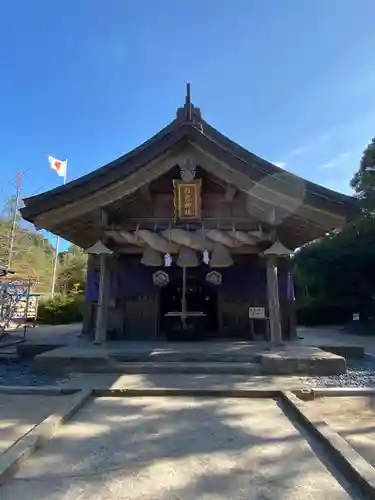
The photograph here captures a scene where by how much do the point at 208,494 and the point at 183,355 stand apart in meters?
4.32

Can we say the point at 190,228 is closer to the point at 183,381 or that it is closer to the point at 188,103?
the point at 188,103

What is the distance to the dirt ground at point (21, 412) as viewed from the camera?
368cm

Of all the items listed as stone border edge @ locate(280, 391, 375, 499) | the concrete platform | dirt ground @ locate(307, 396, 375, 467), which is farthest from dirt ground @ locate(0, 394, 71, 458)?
dirt ground @ locate(307, 396, 375, 467)

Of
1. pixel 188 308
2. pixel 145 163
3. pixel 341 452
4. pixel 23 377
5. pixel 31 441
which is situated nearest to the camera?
pixel 341 452

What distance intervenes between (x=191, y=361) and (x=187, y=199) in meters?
3.44

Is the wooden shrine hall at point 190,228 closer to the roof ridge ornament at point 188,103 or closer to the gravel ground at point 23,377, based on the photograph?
the roof ridge ornament at point 188,103

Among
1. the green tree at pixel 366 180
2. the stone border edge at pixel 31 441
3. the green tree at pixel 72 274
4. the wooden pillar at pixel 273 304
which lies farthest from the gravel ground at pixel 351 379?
the green tree at pixel 72 274

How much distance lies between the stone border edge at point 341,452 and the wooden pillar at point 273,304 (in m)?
3.07

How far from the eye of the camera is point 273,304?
24.8 ft

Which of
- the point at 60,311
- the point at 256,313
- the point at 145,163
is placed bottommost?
the point at 256,313

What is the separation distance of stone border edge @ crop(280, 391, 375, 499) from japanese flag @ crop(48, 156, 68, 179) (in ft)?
95.3

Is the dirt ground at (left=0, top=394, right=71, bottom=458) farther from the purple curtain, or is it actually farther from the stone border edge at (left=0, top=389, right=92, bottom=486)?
the purple curtain

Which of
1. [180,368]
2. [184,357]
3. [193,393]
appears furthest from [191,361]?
[193,393]

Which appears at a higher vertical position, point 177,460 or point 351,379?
point 351,379
